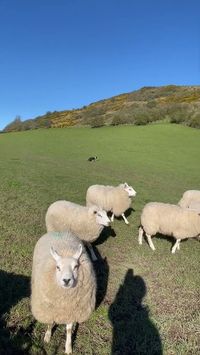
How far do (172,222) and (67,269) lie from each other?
18.6 ft

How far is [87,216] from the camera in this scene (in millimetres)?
10133

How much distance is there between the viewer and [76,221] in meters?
10.0

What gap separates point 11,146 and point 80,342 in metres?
39.9

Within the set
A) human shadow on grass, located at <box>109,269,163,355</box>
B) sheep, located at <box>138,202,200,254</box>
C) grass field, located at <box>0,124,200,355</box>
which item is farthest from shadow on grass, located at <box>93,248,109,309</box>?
sheep, located at <box>138,202,200,254</box>

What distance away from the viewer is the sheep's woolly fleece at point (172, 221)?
11.0m

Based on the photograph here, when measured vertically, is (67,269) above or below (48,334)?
above

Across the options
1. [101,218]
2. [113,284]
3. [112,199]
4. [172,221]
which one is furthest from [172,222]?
[112,199]

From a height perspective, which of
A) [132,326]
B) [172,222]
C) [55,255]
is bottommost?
[132,326]

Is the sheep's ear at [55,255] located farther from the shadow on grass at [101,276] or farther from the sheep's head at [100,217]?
the sheep's head at [100,217]

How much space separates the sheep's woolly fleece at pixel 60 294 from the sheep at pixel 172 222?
4.85 m

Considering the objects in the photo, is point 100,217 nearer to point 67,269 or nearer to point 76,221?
point 76,221

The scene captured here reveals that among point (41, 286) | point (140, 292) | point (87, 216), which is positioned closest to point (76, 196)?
point (87, 216)

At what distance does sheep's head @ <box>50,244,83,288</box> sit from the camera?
5785 mm

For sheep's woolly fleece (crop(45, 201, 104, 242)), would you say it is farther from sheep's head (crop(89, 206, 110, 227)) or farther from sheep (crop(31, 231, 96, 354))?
sheep (crop(31, 231, 96, 354))
